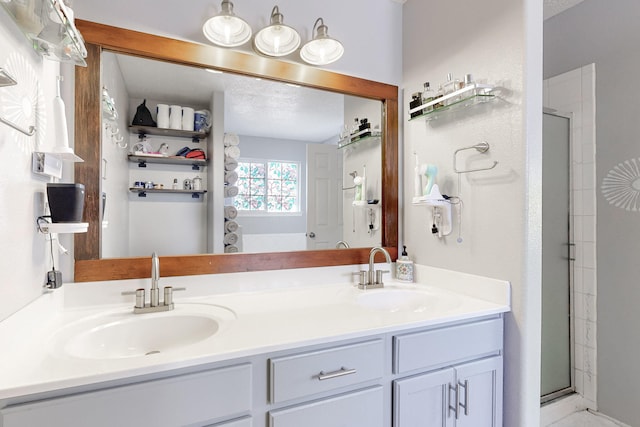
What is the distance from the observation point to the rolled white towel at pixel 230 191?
159cm

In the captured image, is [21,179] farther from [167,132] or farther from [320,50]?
[320,50]

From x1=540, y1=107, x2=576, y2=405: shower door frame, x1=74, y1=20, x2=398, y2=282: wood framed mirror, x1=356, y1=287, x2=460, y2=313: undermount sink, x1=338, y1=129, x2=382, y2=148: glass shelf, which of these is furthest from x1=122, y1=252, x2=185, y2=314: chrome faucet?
x1=540, y1=107, x2=576, y2=405: shower door frame

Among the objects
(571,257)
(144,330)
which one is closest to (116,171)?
(144,330)

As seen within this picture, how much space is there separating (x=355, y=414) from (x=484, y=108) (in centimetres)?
134

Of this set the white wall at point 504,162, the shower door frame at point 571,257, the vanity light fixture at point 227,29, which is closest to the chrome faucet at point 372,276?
the white wall at point 504,162

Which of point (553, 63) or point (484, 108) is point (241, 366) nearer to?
point (484, 108)

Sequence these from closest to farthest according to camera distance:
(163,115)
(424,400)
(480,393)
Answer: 1. (424,400)
2. (480,393)
3. (163,115)

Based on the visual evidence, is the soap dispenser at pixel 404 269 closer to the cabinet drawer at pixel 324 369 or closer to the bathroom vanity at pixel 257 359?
the bathroom vanity at pixel 257 359

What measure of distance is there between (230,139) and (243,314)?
31.7 inches

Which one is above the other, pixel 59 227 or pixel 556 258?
pixel 59 227

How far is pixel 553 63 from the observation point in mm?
2381

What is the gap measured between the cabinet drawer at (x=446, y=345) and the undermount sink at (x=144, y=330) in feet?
2.08

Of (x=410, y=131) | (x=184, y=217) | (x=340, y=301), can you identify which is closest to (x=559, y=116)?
(x=410, y=131)

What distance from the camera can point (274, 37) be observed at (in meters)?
1.59
